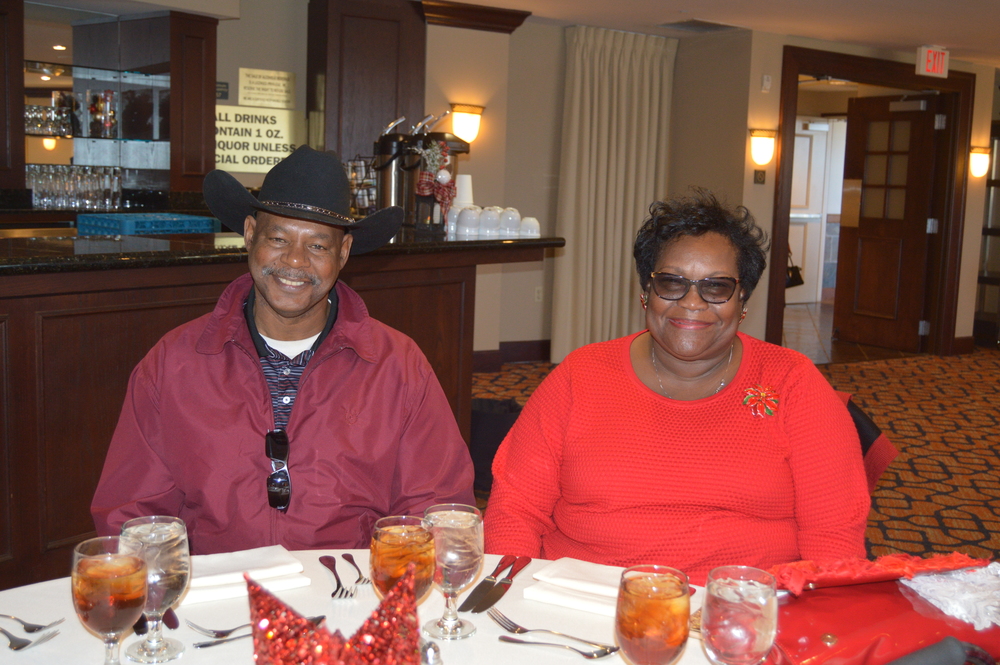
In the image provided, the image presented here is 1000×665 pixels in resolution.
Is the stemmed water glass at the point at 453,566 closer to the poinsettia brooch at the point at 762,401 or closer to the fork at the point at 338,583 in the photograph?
the fork at the point at 338,583

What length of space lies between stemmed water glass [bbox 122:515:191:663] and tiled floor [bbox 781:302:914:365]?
6.95 m

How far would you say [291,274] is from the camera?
1.95 metres

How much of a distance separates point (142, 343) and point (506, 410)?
203 centimetres

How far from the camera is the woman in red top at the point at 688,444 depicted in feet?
5.91

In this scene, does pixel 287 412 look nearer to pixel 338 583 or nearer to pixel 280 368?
pixel 280 368

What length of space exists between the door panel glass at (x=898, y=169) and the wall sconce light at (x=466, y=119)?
4.43 metres

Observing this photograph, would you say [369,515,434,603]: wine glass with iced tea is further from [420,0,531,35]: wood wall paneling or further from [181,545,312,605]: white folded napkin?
[420,0,531,35]: wood wall paneling

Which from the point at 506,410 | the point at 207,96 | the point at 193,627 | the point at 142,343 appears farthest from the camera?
the point at 207,96

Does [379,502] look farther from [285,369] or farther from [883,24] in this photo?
[883,24]

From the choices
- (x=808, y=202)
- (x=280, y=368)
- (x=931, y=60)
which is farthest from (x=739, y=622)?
(x=808, y=202)

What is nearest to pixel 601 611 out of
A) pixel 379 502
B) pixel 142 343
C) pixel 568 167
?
pixel 379 502

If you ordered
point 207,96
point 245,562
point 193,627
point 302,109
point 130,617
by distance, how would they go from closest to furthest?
point 130,617, point 193,627, point 245,562, point 207,96, point 302,109

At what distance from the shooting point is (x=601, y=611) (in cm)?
131

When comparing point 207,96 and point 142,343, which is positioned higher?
point 207,96
